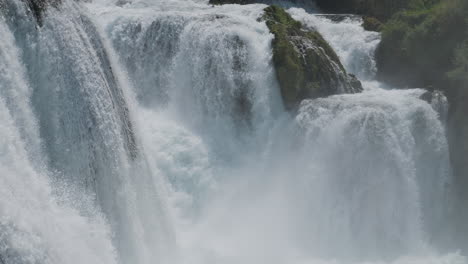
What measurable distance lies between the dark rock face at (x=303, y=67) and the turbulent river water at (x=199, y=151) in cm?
40

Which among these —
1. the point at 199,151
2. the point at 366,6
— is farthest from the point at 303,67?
the point at 366,6

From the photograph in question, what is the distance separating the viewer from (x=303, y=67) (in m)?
15.4

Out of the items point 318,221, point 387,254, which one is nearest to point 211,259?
point 318,221

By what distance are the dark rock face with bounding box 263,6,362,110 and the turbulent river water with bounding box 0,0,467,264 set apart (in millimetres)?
397

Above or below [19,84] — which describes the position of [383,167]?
below

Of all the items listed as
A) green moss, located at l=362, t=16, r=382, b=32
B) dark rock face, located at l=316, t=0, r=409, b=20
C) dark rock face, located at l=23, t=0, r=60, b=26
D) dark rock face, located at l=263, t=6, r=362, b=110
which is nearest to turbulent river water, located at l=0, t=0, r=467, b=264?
dark rock face, located at l=23, t=0, r=60, b=26

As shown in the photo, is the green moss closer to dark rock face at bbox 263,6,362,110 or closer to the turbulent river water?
the turbulent river water

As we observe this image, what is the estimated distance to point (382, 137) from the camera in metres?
13.2

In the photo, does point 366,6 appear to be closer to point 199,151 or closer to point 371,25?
point 371,25

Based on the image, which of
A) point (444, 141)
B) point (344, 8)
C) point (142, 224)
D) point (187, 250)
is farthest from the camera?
point (344, 8)

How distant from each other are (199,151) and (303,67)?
12.5ft

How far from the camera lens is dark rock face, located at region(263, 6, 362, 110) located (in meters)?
15.0

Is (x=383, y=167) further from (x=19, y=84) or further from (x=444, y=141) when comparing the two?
(x=19, y=84)

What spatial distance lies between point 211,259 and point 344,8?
18.2 m
